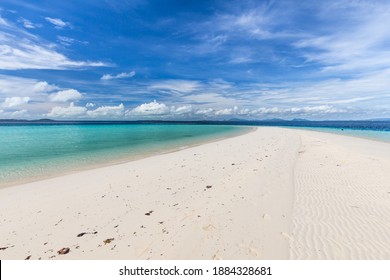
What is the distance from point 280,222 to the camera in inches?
265

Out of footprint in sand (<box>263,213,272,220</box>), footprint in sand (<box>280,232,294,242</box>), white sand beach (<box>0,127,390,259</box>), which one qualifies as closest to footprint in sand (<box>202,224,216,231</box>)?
white sand beach (<box>0,127,390,259</box>)

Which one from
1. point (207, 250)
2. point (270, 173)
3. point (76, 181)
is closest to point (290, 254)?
point (207, 250)

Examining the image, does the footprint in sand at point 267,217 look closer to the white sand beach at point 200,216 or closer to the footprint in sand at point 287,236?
the white sand beach at point 200,216

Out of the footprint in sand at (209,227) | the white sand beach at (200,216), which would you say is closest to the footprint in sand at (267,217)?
the white sand beach at (200,216)

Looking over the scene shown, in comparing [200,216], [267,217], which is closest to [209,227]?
[200,216]

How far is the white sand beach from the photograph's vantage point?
17.6 ft

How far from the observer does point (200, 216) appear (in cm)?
712

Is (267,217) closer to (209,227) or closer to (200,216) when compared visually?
(209,227)

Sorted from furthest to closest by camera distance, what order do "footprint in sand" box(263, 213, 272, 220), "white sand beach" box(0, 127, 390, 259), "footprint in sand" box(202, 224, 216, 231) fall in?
"footprint in sand" box(263, 213, 272, 220) → "footprint in sand" box(202, 224, 216, 231) → "white sand beach" box(0, 127, 390, 259)

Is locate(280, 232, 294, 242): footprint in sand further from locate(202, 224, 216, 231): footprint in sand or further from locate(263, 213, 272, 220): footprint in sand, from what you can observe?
locate(202, 224, 216, 231): footprint in sand

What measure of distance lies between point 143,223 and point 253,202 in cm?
436

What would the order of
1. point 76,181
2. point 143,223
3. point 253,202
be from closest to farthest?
1. point 143,223
2. point 253,202
3. point 76,181
